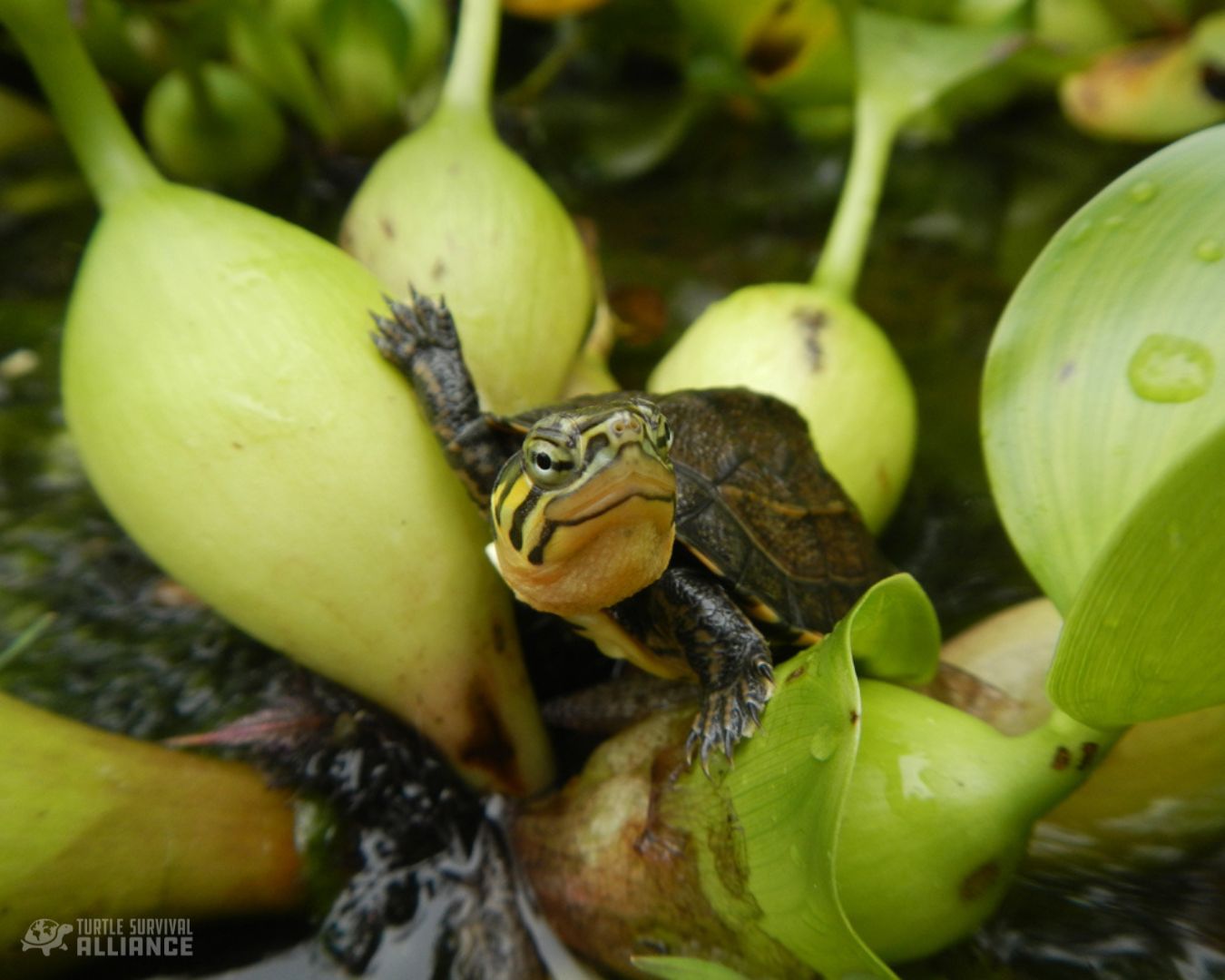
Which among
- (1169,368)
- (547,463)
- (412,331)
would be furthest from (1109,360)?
(412,331)

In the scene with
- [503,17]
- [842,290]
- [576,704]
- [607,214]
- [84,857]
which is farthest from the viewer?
[503,17]

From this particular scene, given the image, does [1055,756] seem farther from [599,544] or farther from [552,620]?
[552,620]

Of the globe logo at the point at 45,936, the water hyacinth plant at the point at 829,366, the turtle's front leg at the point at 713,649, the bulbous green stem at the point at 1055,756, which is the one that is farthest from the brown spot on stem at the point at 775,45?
the globe logo at the point at 45,936

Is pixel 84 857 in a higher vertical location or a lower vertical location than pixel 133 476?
lower

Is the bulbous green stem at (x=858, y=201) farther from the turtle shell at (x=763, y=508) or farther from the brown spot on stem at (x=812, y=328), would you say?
the turtle shell at (x=763, y=508)

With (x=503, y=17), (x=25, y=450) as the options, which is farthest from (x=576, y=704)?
(x=503, y=17)

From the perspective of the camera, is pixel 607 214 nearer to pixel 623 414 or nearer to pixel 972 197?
pixel 972 197
